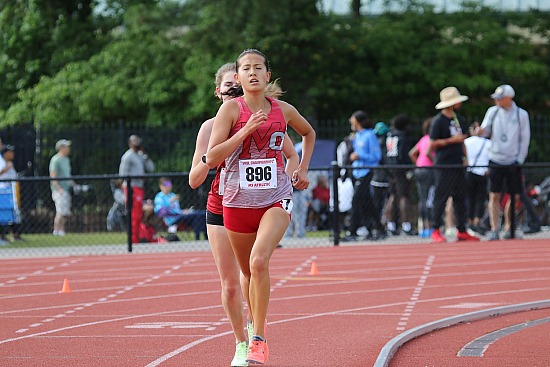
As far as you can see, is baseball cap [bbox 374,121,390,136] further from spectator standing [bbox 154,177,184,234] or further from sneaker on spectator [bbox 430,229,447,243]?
spectator standing [bbox 154,177,184,234]

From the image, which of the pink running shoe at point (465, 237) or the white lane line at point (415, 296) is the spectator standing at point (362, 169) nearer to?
the pink running shoe at point (465, 237)

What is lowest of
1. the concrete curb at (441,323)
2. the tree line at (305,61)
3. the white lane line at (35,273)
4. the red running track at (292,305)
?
the white lane line at (35,273)

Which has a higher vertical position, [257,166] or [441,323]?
[257,166]

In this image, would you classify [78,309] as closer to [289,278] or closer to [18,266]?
[289,278]

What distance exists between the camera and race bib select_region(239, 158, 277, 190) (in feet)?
22.8

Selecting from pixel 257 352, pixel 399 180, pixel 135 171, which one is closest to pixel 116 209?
pixel 135 171

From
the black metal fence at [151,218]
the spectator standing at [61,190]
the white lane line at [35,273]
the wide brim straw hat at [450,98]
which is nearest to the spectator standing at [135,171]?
the black metal fence at [151,218]

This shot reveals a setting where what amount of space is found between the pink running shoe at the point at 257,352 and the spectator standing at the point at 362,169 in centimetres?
1114

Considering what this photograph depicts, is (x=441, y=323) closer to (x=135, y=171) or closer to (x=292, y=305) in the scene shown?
(x=292, y=305)

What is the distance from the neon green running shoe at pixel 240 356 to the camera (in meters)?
7.07

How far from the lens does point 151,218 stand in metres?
19.2

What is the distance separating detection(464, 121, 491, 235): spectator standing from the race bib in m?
11.6

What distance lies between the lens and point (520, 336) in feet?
28.3

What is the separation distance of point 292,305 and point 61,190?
9.38m
